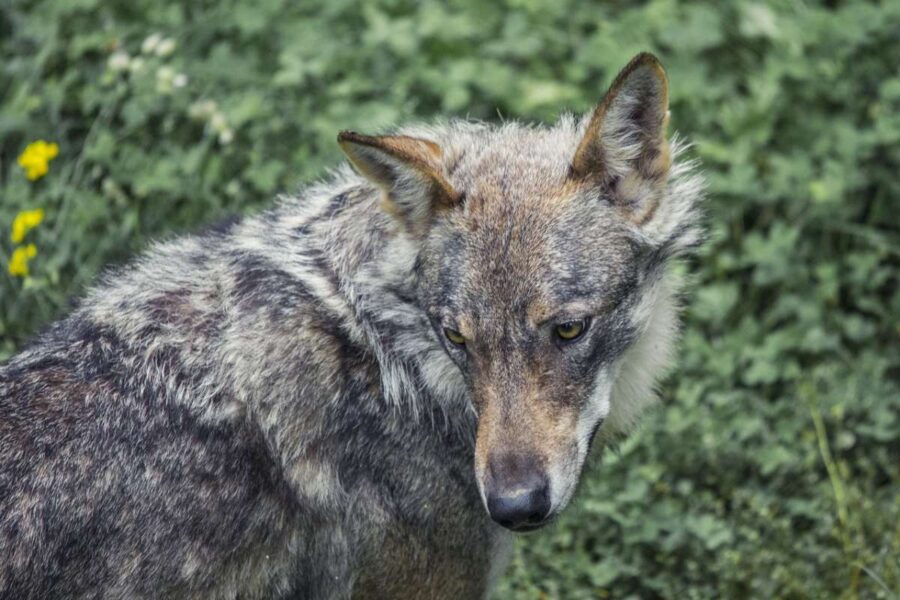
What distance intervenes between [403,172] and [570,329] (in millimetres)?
762

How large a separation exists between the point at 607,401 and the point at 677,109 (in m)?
3.49

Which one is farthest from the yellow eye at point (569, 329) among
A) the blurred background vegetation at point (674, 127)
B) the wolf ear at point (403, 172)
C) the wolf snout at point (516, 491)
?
the blurred background vegetation at point (674, 127)

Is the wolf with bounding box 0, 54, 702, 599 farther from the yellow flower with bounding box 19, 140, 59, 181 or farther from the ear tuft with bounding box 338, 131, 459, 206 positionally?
the yellow flower with bounding box 19, 140, 59, 181

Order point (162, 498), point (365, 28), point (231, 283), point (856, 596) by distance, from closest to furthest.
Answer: point (162, 498), point (231, 283), point (856, 596), point (365, 28)

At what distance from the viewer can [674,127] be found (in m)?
7.36

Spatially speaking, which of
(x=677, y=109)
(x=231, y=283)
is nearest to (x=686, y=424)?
(x=677, y=109)

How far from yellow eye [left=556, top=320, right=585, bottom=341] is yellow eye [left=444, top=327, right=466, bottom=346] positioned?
32 centimetres

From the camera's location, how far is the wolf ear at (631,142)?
4074mm

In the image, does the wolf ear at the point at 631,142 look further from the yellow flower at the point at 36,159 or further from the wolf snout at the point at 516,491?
the yellow flower at the point at 36,159

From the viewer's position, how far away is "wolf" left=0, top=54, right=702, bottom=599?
405 centimetres

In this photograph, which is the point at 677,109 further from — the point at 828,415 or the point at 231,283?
the point at 231,283

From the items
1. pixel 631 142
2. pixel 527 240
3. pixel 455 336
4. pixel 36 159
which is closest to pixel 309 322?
pixel 455 336

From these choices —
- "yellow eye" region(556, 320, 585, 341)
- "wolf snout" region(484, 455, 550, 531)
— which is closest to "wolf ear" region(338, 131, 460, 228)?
"yellow eye" region(556, 320, 585, 341)

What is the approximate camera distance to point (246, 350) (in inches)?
170
